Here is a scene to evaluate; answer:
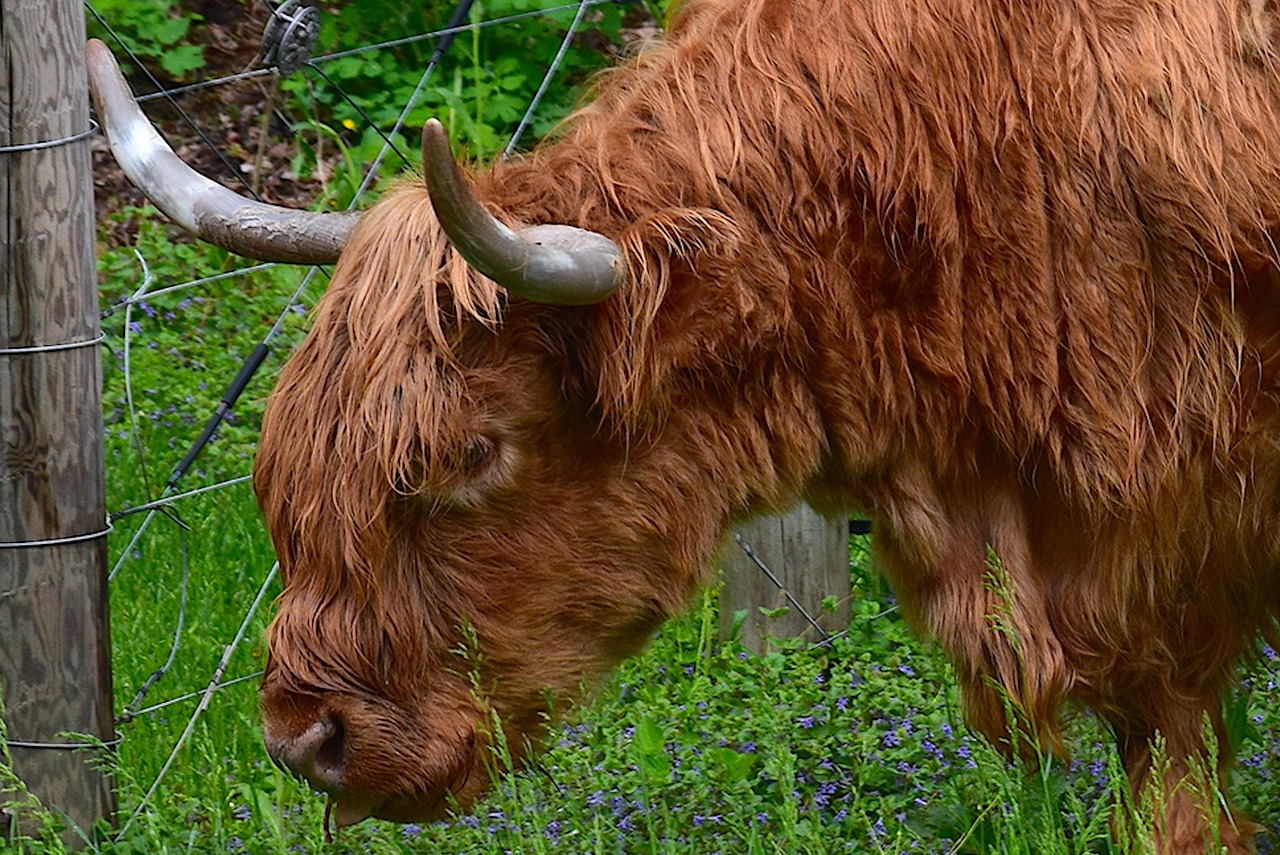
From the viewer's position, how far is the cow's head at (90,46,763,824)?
10.0 ft

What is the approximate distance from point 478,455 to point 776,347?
537 millimetres

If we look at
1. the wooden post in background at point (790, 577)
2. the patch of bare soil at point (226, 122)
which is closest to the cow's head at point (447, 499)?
the wooden post in background at point (790, 577)

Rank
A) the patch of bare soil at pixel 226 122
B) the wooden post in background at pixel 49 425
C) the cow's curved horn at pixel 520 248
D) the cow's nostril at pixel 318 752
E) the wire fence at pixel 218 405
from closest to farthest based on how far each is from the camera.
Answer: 1. the cow's curved horn at pixel 520 248
2. the cow's nostril at pixel 318 752
3. the wooden post in background at pixel 49 425
4. the wire fence at pixel 218 405
5. the patch of bare soil at pixel 226 122

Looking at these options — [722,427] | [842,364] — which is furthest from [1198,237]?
[722,427]

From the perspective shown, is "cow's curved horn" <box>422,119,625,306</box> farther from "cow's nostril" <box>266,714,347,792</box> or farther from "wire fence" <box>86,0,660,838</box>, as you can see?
"cow's nostril" <box>266,714,347,792</box>

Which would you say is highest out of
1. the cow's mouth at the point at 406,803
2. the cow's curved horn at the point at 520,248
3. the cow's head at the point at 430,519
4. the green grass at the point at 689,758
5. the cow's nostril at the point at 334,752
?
the cow's curved horn at the point at 520,248

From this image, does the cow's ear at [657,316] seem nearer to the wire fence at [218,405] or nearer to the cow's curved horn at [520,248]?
the cow's curved horn at [520,248]

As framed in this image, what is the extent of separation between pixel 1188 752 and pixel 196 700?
7.73ft

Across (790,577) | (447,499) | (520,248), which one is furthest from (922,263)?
(790,577)

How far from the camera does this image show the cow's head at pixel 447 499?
3061mm

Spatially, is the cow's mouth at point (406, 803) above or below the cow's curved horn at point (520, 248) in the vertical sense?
below

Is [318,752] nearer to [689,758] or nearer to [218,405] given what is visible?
[689,758]

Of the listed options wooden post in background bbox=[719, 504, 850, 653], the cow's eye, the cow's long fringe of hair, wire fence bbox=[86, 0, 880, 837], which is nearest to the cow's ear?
the cow's long fringe of hair

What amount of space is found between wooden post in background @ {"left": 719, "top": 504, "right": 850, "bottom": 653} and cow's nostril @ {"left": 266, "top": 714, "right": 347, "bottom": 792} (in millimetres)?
1795
